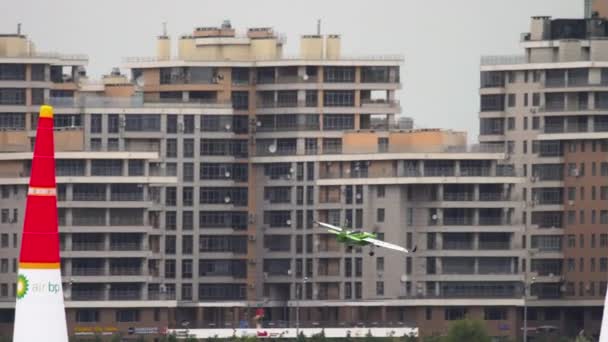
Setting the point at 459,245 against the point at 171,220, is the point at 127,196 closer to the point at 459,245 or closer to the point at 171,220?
the point at 171,220

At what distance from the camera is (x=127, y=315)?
16888cm

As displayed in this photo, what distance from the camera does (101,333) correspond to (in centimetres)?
16612

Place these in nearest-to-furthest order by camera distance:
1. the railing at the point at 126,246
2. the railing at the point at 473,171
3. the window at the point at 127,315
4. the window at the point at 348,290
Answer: the window at the point at 127,315, the railing at the point at 126,246, the railing at the point at 473,171, the window at the point at 348,290

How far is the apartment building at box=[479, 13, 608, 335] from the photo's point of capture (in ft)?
588

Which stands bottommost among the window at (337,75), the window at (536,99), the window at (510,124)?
the window at (510,124)

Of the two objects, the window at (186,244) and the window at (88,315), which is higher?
the window at (186,244)

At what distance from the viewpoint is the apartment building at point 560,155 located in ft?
588

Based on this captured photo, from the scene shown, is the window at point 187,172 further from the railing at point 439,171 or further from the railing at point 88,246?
the railing at point 439,171

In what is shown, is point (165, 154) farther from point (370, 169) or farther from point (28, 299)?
point (28, 299)

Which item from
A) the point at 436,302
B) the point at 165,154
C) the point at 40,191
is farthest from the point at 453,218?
the point at 40,191

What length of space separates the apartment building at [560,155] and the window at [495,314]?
4322mm

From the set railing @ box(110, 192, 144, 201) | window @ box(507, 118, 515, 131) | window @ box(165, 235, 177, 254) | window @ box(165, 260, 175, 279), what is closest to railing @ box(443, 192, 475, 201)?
window @ box(507, 118, 515, 131)

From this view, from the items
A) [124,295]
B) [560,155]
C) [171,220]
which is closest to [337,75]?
[171,220]

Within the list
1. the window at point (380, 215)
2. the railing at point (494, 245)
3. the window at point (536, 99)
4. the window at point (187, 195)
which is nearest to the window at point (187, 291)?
the window at point (187, 195)
